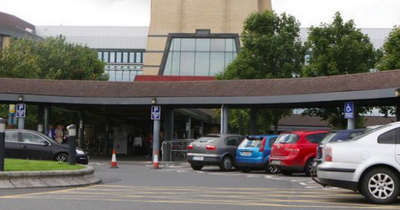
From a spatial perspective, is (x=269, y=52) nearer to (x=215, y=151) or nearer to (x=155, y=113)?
(x=155, y=113)

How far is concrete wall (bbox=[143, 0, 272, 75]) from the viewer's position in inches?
2756

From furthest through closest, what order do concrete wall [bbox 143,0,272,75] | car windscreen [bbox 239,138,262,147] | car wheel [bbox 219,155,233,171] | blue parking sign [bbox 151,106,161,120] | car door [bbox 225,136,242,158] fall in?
concrete wall [bbox 143,0,272,75] → blue parking sign [bbox 151,106,161,120] → car door [bbox 225,136,242,158] → car wheel [bbox 219,155,233,171] → car windscreen [bbox 239,138,262,147]

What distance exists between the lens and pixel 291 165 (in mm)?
21078

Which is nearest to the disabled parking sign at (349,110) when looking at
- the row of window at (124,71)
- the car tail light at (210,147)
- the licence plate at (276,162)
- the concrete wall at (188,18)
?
the car tail light at (210,147)

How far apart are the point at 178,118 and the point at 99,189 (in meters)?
34.5

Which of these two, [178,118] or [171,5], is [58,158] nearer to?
[178,118]

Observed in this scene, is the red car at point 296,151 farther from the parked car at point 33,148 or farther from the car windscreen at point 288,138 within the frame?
the parked car at point 33,148

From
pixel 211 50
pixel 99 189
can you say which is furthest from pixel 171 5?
pixel 99 189

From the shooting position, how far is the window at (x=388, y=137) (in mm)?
11773

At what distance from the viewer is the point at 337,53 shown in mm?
40406

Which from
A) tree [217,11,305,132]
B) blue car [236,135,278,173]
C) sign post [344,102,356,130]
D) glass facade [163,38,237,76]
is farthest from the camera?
glass facade [163,38,237,76]

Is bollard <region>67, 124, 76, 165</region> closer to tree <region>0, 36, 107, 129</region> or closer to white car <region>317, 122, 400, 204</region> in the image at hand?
white car <region>317, 122, 400, 204</region>

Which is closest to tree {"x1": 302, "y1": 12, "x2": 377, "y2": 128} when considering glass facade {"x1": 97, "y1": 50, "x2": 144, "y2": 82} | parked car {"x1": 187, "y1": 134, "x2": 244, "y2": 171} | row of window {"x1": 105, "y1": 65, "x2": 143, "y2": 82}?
parked car {"x1": 187, "y1": 134, "x2": 244, "y2": 171}

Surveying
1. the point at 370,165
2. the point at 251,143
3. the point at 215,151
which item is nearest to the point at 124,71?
the point at 215,151
